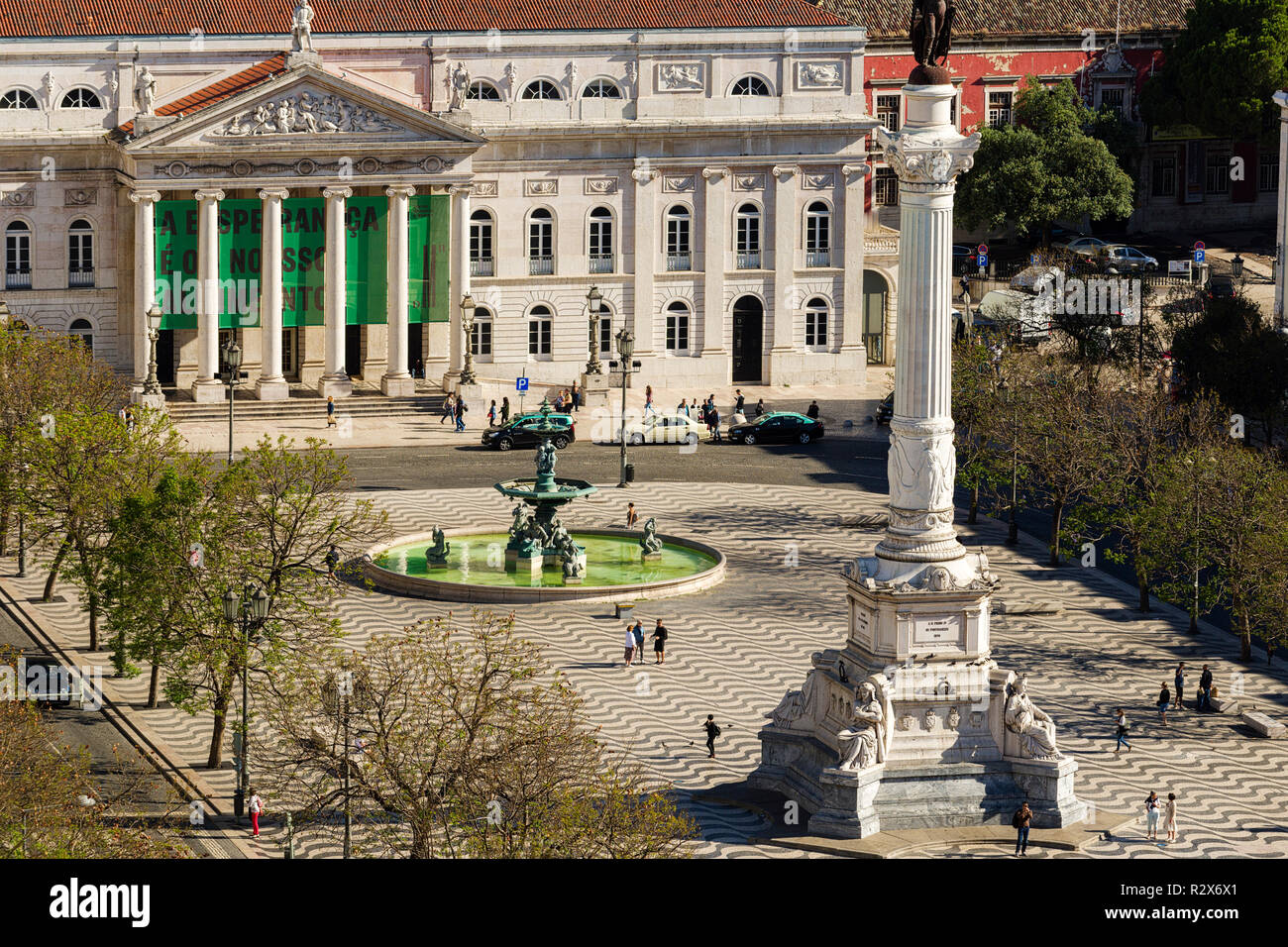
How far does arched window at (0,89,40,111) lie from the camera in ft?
323

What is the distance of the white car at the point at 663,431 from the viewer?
94.3 metres

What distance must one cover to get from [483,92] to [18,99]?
19212 mm

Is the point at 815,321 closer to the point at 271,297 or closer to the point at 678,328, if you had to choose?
the point at 678,328

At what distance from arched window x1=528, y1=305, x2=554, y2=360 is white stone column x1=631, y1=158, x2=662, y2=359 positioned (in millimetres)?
3743

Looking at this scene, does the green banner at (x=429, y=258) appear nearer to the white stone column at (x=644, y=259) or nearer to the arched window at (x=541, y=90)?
the arched window at (x=541, y=90)

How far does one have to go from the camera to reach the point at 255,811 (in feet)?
158

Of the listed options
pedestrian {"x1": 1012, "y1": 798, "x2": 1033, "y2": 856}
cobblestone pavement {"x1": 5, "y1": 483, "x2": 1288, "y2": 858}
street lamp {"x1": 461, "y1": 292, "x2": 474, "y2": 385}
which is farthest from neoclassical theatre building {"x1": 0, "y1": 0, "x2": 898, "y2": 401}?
pedestrian {"x1": 1012, "y1": 798, "x2": 1033, "y2": 856}

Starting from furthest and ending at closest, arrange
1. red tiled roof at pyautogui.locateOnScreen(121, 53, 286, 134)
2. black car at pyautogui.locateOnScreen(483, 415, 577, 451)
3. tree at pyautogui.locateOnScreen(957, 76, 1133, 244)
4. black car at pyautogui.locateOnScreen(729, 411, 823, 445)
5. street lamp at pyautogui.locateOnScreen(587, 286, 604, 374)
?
tree at pyautogui.locateOnScreen(957, 76, 1133, 244) → street lamp at pyautogui.locateOnScreen(587, 286, 604, 374) → red tiled roof at pyautogui.locateOnScreen(121, 53, 286, 134) → black car at pyautogui.locateOnScreen(729, 411, 823, 445) → black car at pyautogui.locateOnScreen(483, 415, 577, 451)

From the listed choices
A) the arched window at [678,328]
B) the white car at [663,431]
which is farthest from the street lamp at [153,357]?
the arched window at [678,328]

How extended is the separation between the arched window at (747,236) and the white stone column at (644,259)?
12.0 feet

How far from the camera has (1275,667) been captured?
63.9 meters

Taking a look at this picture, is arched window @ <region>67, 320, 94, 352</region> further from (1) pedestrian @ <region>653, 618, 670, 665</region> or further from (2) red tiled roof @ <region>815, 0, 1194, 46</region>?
(1) pedestrian @ <region>653, 618, 670, 665</region>
